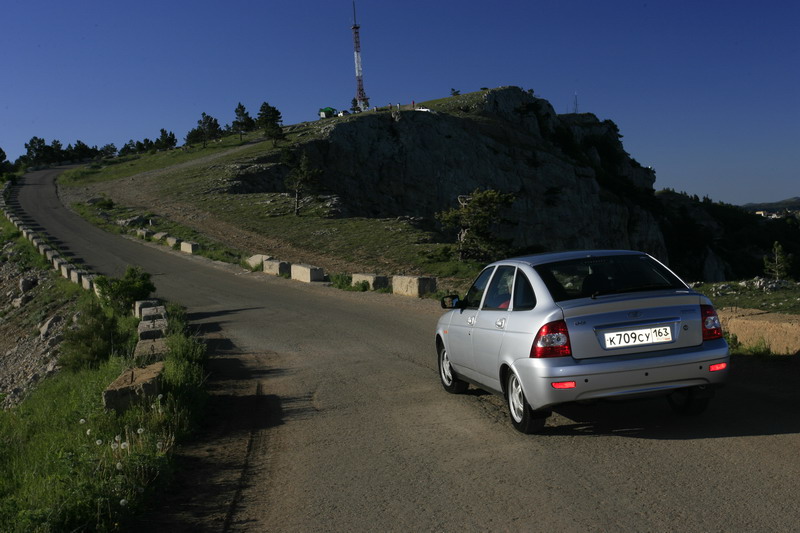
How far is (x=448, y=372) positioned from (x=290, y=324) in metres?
7.38

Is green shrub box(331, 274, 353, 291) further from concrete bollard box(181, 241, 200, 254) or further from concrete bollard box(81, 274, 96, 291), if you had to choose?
concrete bollard box(181, 241, 200, 254)

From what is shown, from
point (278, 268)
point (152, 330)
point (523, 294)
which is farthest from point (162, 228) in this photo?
point (523, 294)

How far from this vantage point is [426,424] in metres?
6.76

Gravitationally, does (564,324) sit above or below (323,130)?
below

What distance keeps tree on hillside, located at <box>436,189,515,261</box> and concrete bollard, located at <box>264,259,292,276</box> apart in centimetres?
600

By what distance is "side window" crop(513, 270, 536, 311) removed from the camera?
616 cm

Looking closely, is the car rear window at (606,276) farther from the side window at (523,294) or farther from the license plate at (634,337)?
the license plate at (634,337)

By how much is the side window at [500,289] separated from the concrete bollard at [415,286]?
11.3 metres

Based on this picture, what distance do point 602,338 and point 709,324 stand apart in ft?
3.16

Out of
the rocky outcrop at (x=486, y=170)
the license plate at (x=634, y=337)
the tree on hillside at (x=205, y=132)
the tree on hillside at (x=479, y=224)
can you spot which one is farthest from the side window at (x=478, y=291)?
the tree on hillside at (x=205, y=132)

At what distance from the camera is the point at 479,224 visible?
26.5 metres

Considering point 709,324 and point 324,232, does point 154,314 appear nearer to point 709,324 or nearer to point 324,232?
point 709,324

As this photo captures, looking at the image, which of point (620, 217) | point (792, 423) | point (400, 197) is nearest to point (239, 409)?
point (792, 423)

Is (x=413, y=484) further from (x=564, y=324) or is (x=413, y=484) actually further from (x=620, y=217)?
(x=620, y=217)
